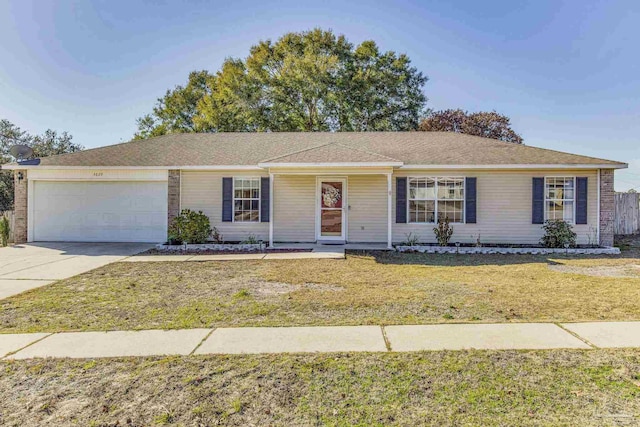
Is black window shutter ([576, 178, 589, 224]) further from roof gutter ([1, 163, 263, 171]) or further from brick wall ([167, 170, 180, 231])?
brick wall ([167, 170, 180, 231])

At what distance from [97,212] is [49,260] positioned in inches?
149

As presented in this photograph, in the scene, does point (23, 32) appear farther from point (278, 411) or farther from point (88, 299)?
point (278, 411)

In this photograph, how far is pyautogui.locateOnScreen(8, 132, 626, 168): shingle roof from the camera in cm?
1188

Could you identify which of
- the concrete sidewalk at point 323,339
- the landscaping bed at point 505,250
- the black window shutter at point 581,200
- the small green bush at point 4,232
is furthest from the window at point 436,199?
the small green bush at point 4,232

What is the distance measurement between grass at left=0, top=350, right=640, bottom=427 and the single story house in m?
8.37

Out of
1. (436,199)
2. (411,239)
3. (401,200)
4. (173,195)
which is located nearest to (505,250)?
(436,199)

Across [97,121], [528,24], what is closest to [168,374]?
[528,24]

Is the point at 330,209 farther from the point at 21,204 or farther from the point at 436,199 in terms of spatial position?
the point at 21,204

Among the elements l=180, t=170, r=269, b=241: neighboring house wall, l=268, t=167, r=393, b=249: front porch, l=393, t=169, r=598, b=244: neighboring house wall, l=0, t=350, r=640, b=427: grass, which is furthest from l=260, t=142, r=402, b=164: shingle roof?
l=0, t=350, r=640, b=427: grass

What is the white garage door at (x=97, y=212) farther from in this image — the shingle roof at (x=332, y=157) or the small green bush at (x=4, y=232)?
the shingle roof at (x=332, y=157)

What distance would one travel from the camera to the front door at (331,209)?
12.8m

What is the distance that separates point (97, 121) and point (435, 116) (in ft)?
70.0

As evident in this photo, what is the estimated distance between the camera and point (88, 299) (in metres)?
6.01

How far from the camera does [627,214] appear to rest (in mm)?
15914
